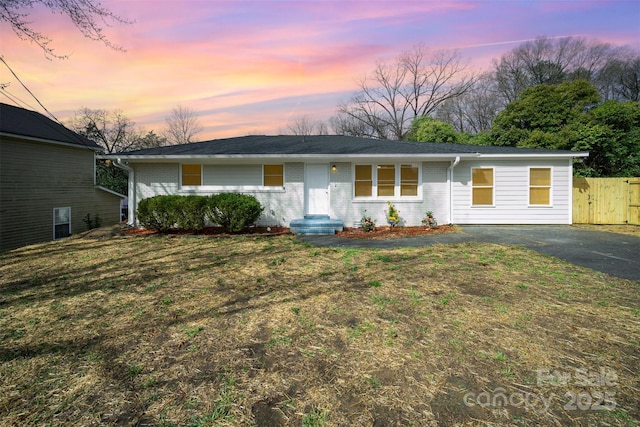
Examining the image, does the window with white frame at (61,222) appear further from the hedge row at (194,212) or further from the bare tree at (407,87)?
the bare tree at (407,87)

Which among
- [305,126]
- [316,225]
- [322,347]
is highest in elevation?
[305,126]

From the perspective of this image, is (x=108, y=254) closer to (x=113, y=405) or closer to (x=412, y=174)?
(x=113, y=405)

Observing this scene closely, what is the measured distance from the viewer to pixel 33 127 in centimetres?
1291

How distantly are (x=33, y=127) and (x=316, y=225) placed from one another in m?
13.4

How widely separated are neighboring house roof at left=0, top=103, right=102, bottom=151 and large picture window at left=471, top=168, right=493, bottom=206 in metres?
17.4

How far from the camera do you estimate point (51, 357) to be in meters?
2.55

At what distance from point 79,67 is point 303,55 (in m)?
8.13

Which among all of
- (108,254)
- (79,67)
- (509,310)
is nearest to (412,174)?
(509,310)

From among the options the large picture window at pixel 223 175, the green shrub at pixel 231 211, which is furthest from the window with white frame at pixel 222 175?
the green shrub at pixel 231 211

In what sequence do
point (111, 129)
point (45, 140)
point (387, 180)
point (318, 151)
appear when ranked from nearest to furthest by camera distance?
point (318, 151) → point (387, 180) → point (45, 140) → point (111, 129)

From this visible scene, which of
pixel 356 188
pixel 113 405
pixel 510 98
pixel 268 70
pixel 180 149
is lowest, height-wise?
Answer: pixel 113 405

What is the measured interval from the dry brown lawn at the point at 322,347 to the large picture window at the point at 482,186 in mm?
5863

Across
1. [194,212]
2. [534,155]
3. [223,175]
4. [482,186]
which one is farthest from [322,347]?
[534,155]

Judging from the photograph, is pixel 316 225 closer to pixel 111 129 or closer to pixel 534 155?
pixel 534 155
